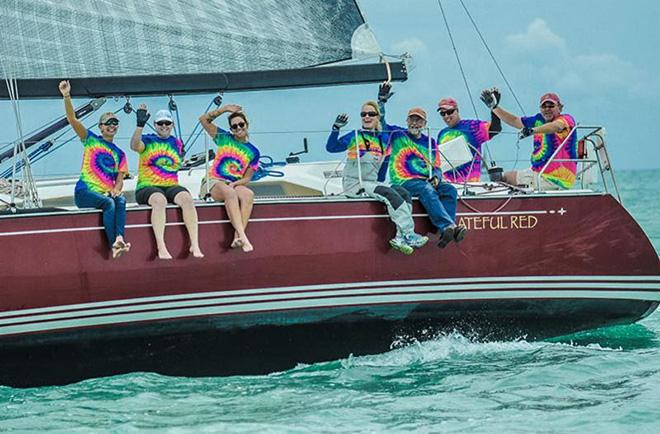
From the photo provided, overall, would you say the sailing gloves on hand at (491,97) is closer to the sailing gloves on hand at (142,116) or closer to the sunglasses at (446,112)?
the sunglasses at (446,112)

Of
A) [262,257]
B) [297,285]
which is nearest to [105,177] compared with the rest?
[262,257]

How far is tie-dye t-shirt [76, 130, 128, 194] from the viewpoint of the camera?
336 inches

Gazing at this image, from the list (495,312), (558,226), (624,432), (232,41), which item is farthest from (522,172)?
(624,432)

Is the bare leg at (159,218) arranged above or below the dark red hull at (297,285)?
above

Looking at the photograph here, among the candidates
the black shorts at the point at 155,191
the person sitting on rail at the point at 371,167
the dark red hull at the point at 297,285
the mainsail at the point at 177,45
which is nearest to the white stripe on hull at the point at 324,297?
the dark red hull at the point at 297,285

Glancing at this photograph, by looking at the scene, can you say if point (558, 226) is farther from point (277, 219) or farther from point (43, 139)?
point (43, 139)

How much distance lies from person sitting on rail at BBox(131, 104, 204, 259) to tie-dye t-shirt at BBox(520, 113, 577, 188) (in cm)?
302

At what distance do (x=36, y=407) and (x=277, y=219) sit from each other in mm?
2211

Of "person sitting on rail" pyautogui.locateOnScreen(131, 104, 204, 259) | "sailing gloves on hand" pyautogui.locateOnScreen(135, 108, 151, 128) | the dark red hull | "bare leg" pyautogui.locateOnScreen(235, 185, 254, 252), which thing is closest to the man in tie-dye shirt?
the dark red hull

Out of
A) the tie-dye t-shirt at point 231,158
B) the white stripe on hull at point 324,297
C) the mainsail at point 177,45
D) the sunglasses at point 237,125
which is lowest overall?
the white stripe on hull at point 324,297

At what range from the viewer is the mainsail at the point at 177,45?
9719 millimetres

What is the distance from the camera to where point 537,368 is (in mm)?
8672

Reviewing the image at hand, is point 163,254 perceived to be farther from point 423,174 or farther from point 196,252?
point 423,174

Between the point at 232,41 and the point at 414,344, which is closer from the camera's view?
the point at 414,344
